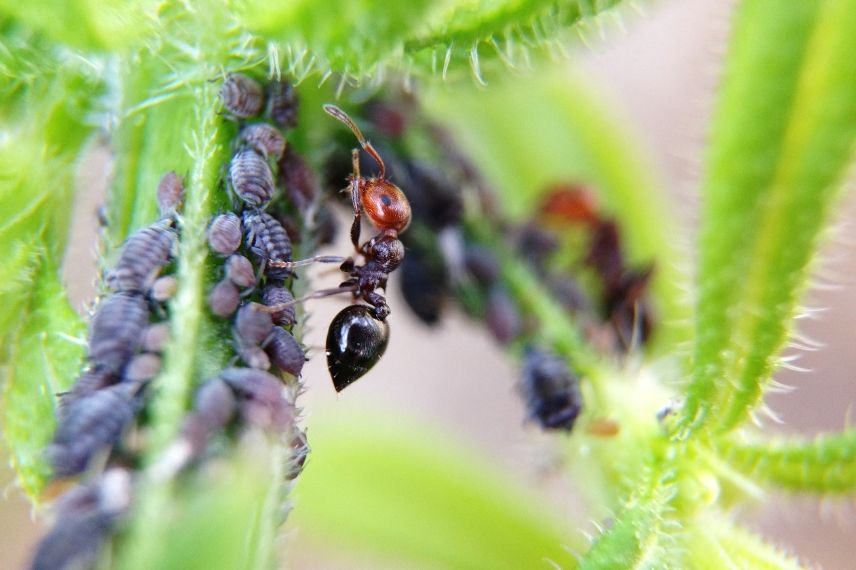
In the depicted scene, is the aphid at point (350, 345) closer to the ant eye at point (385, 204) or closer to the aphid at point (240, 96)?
the ant eye at point (385, 204)

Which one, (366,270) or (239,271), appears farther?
(366,270)

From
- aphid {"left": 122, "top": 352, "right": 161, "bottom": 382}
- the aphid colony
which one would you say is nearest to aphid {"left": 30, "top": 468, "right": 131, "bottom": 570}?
the aphid colony

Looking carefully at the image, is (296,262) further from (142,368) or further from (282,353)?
(142,368)

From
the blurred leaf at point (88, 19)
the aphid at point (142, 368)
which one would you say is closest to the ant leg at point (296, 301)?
the aphid at point (142, 368)

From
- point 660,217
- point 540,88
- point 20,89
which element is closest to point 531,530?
point 660,217

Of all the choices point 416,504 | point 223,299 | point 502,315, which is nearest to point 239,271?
point 223,299

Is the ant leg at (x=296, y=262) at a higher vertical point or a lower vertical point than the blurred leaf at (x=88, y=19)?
lower
